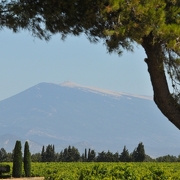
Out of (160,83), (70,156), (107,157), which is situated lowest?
(160,83)

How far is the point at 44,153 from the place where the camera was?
197 feet

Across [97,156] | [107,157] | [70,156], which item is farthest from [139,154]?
[70,156]

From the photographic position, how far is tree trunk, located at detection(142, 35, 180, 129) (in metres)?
8.47

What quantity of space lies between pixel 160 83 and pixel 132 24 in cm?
119

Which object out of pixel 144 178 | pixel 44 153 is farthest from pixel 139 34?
pixel 44 153

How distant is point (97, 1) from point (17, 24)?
230 cm

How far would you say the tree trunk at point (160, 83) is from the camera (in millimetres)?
8469

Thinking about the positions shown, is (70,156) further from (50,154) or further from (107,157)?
(107,157)

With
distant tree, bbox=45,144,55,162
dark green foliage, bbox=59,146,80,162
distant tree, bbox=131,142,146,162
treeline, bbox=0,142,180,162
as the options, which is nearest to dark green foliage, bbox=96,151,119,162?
treeline, bbox=0,142,180,162

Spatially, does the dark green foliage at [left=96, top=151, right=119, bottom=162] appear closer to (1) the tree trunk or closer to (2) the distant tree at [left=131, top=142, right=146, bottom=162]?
(2) the distant tree at [left=131, top=142, right=146, bottom=162]

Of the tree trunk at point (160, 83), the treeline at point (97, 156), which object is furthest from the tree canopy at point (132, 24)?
the treeline at point (97, 156)

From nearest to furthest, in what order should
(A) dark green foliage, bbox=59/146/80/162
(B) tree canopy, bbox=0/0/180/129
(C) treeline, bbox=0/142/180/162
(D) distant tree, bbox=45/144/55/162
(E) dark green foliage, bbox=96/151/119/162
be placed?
(B) tree canopy, bbox=0/0/180/129
(E) dark green foliage, bbox=96/151/119/162
(C) treeline, bbox=0/142/180/162
(D) distant tree, bbox=45/144/55/162
(A) dark green foliage, bbox=59/146/80/162

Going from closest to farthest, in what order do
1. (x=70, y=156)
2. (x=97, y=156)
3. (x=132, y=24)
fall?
(x=132, y=24) → (x=97, y=156) → (x=70, y=156)

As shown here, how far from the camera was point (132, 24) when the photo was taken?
816cm
